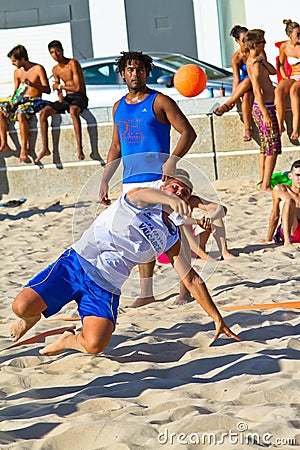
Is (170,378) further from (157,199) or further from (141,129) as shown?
(141,129)

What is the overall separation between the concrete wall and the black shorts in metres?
0.15

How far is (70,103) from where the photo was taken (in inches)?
475

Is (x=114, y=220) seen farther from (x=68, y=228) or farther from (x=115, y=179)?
(x=68, y=228)

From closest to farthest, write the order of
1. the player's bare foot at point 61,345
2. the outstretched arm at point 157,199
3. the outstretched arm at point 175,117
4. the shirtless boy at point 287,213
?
the outstretched arm at point 157,199 → the player's bare foot at point 61,345 → the outstretched arm at point 175,117 → the shirtless boy at point 287,213

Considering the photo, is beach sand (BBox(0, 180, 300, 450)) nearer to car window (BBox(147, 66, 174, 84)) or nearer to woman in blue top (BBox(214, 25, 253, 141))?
woman in blue top (BBox(214, 25, 253, 141))

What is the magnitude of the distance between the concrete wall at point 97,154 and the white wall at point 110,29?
9.85m

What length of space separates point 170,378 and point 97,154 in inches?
316

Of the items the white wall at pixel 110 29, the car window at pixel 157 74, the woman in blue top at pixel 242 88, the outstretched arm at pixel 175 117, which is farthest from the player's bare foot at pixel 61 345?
the white wall at pixel 110 29

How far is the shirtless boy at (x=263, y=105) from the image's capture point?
1074cm

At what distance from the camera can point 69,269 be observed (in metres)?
4.85

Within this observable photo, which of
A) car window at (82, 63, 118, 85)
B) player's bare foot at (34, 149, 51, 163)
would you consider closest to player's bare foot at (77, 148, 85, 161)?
player's bare foot at (34, 149, 51, 163)

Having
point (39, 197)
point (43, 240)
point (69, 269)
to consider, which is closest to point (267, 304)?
point (69, 269)

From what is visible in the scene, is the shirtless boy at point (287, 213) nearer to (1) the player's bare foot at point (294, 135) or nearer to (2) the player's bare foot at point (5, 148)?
(1) the player's bare foot at point (294, 135)

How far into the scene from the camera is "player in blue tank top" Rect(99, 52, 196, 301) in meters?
5.79
